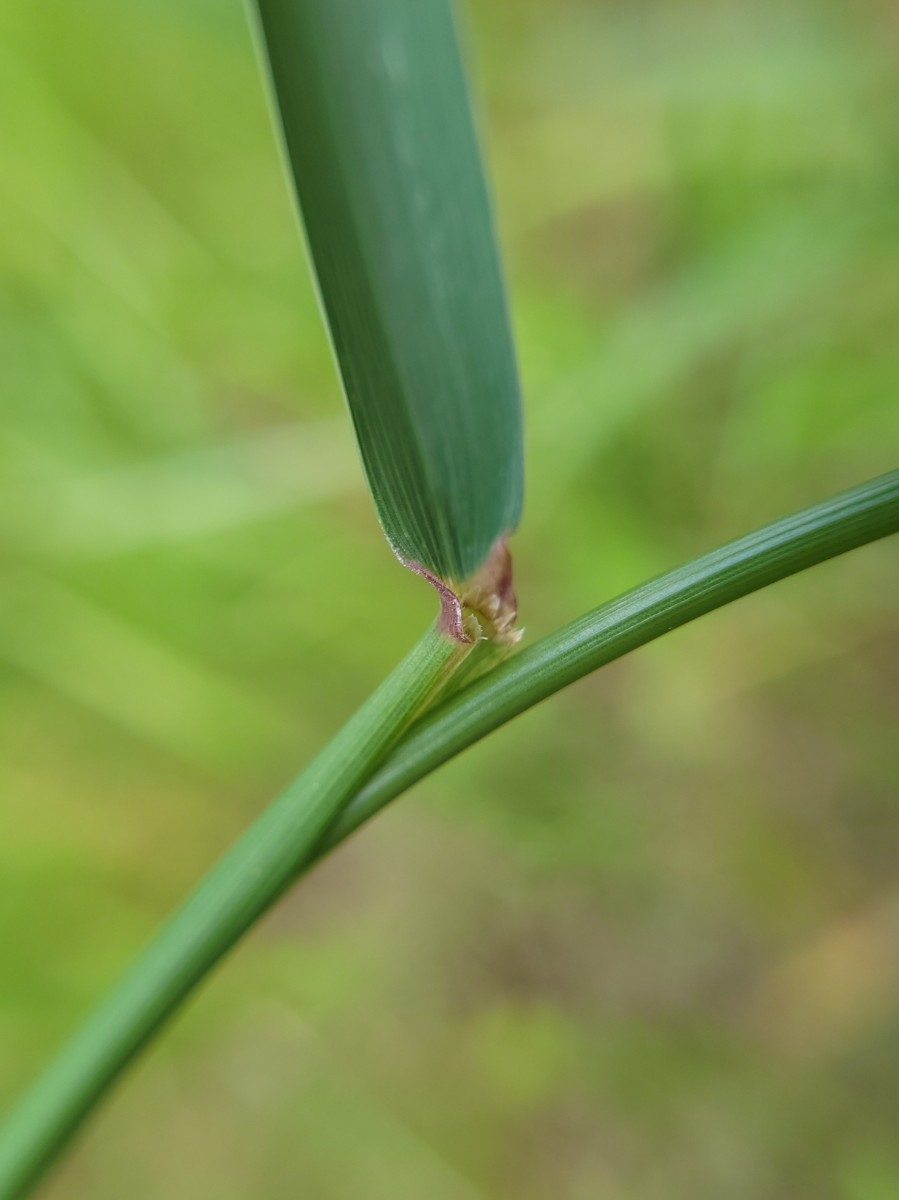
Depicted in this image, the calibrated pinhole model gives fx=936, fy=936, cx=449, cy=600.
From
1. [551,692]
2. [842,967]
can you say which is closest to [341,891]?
[842,967]

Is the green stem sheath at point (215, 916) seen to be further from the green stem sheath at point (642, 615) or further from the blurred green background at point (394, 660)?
the blurred green background at point (394, 660)

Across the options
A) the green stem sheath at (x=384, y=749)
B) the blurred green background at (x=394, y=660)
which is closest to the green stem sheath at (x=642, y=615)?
the green stem sheath at (x=384, y=749)

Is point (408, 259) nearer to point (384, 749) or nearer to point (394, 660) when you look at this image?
point (384, 749)

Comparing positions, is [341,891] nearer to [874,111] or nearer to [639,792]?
[639,792]

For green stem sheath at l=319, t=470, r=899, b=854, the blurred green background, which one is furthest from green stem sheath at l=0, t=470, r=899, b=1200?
the blurred green background

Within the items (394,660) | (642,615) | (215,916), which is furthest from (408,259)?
(394,660)

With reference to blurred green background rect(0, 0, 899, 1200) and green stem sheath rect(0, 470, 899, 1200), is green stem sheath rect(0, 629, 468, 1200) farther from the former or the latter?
blurred green background rect(0, 0, 899, 1200)
